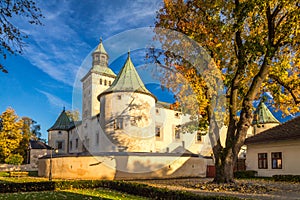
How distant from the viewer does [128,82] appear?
103 feet

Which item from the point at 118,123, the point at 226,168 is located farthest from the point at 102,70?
the point at 226,168

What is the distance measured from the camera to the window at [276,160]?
23.7 meters

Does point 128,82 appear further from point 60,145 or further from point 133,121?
point 60,145

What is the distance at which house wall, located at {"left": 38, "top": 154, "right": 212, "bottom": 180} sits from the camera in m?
23.0

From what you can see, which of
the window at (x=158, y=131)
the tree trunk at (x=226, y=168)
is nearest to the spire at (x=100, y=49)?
the window at (x=158, y=131)

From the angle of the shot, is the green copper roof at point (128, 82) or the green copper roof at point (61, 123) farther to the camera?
the green copper roof at point (61, 123)

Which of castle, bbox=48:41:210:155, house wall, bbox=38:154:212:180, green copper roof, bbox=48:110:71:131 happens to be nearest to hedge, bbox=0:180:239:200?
house wall, bbox=38:154:212:180

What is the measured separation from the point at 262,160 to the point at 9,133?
35.3 meters

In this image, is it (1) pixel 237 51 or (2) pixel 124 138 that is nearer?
(1) pixel 237 51

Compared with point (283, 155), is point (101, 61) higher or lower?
higher

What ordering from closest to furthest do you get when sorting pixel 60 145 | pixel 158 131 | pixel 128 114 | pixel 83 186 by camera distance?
1. pixel 83 186
2. pixel 128 114
3. pixel 158 131
4. pixel 60 145

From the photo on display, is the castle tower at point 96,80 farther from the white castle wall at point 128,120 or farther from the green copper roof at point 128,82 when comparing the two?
the white castle wall at point 128,120

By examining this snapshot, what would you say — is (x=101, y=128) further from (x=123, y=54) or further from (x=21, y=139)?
(x=21, y=139)

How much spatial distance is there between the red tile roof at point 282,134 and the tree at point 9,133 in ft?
110
